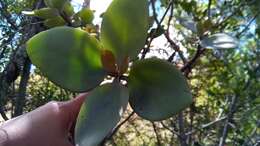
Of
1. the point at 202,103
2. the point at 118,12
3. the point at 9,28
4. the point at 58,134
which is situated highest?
the point at 118,12

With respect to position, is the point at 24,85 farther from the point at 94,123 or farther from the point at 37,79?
the point at 94,123

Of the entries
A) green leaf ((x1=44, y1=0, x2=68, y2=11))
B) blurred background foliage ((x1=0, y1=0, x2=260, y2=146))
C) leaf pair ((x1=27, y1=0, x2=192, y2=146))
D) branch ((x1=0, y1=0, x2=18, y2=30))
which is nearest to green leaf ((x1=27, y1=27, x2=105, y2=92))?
leaf pair ((x1=27, y1=0, x2=192, y2=146))

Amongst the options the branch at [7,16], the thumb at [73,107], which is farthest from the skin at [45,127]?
the branch at [7,16]

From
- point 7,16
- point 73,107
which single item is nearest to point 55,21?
point 73,107

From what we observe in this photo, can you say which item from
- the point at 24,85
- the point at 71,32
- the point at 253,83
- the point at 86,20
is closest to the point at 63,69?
the point at 71,32

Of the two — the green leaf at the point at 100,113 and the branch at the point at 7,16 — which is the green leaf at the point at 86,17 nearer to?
the green leaf at the point at 100,113

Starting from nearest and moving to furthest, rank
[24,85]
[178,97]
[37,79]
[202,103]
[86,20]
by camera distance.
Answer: [178,97] < [86,20] < [24,85] < [202,103] < [37,79]

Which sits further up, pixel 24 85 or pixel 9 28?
pixel 9 28
